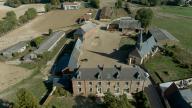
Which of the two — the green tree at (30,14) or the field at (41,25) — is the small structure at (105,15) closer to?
the field at (41,25)

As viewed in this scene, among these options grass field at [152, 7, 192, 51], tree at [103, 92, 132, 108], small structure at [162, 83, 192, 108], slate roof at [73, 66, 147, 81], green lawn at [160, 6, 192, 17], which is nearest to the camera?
small structure at [162, 83, 192, 108]

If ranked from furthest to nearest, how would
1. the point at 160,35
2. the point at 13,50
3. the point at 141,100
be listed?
1. the point at 160,35
2. the point at 13,50
3. the point at 141,100

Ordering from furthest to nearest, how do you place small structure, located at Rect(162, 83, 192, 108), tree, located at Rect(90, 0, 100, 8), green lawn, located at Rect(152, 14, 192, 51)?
tree, located at Rect(90, 0, 100, 8) → green lawn, located at Rect(152, 14, 192, 51) → small structure, located at Rect(162, 83, 192, 108)

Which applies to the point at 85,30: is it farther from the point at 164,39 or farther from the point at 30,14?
the point at 30,14

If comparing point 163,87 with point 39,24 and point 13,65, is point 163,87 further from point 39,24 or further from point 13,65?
point 39,24

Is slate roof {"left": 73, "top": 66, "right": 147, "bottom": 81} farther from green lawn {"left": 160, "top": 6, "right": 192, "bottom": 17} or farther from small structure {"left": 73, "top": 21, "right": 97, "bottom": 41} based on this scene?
green lawn {"left": 160, "top": 6, "right": 192, "bottom": 17}

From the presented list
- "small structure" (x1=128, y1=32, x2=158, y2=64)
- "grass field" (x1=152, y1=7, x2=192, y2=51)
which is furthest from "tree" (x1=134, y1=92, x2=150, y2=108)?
"grass field" (x1=152, y1=7, x2=192, y2=51)

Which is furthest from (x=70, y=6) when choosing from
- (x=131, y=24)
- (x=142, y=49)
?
(x=142, y=49)
